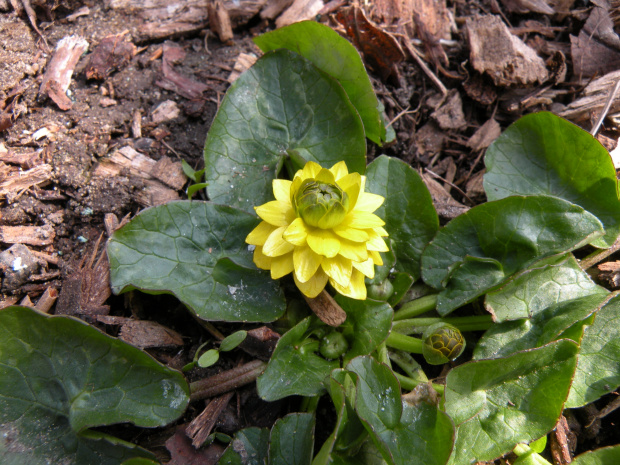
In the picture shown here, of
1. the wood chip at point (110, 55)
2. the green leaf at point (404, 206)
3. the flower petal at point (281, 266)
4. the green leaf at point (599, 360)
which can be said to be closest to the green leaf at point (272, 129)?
the green leaf at point (404, 206)

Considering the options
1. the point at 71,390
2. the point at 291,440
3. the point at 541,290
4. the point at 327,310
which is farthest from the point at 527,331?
the point at 71,390

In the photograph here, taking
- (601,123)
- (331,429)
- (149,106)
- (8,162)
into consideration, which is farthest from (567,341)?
(8,162)

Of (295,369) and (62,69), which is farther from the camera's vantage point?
(62,69)

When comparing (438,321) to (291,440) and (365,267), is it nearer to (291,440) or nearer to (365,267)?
(365,267)

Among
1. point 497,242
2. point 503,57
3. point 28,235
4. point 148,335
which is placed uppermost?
point 503,57

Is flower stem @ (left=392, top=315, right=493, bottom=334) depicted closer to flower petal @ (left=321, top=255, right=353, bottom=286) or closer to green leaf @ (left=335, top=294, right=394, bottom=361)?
green leaf @ (left=335, top=294, right=394, bottom=361)

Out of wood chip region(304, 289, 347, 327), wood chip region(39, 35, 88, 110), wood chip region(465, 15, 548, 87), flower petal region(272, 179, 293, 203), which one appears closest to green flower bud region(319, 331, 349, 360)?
wood chip region(304, 289, 347, 327)
